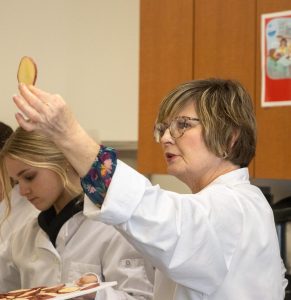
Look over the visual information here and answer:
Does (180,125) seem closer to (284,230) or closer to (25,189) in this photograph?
(25,189)

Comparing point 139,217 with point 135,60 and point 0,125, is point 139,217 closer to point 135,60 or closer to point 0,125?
point 0,125

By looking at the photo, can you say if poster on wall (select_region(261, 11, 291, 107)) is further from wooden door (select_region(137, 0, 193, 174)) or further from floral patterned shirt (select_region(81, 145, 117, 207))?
floral patterned shirt (select_region(81, 145, 117, 207))

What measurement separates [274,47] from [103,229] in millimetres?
1061

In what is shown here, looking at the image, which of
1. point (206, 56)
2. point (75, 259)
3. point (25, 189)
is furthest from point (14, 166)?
point (206, 56)

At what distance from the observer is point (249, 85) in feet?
6.77

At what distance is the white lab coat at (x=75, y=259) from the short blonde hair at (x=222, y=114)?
0.45m

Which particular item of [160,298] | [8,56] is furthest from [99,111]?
[160,298]

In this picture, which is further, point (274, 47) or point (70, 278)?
point (274, 47)

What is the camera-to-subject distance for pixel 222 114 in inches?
42.9

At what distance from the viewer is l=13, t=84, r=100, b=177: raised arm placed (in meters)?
0.75

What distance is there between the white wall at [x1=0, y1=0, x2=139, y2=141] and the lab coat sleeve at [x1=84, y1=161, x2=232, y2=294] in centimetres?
211

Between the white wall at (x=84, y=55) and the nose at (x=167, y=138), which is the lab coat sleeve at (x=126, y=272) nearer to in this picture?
the nose at (x=167, y=138)

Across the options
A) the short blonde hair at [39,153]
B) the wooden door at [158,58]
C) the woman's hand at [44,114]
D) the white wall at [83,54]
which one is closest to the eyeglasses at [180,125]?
the woman's hand at [44,114]

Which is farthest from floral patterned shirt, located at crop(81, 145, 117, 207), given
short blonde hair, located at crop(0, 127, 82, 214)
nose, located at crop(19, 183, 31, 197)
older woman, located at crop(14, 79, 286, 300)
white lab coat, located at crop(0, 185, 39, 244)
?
white lab coat, located at crop(0, 185, 39, 244)
